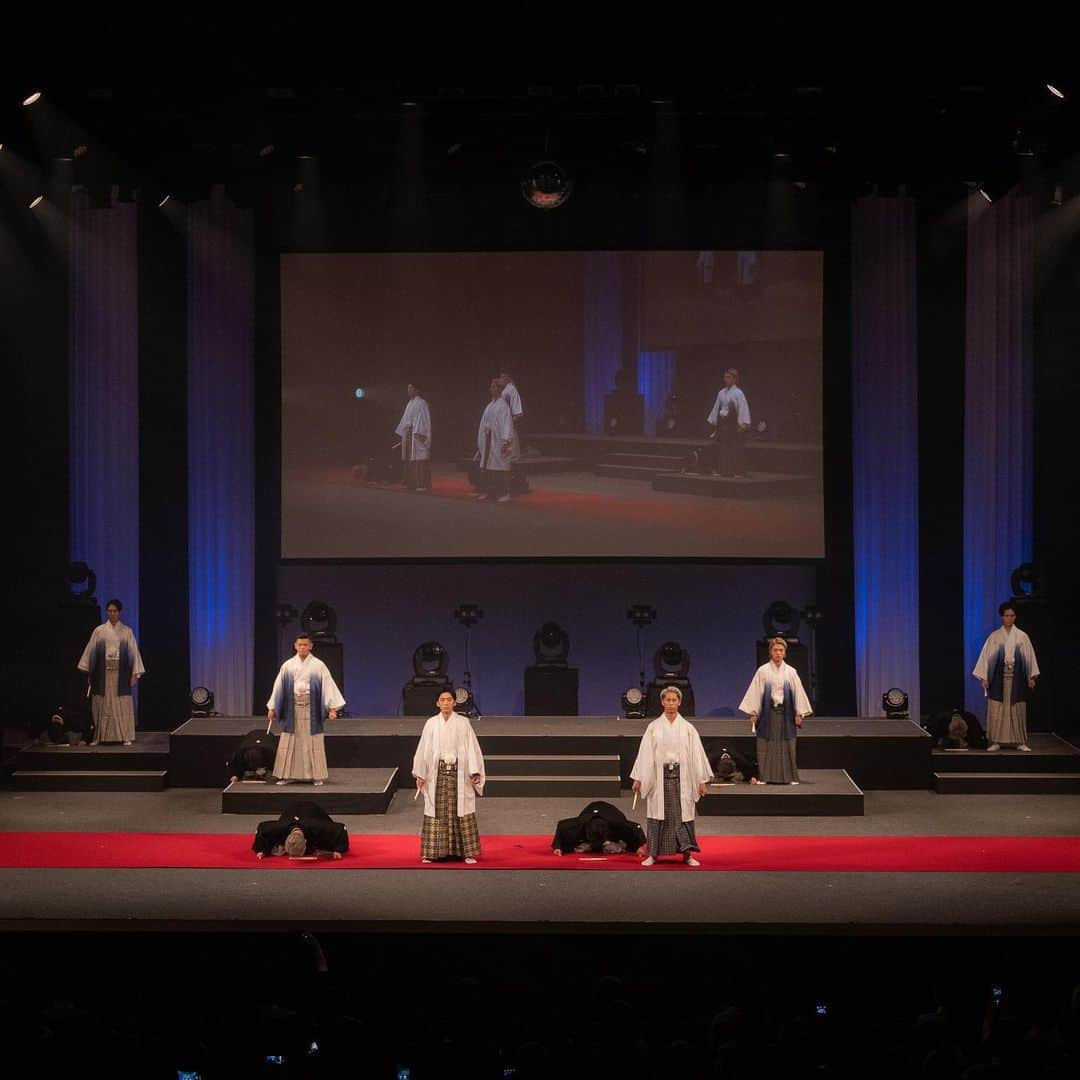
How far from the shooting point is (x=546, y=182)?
1188 cm

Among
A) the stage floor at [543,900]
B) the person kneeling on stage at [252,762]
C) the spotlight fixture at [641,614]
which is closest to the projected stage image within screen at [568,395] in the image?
the spotlight fixture at [641,614]

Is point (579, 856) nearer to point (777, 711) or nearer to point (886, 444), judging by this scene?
point (777, 711)

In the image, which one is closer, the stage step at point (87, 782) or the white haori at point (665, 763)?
the white haori at point (665, 763)

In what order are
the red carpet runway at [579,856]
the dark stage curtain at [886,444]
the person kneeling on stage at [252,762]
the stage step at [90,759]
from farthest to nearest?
1. the dark stage curtain at [886,444]
2. the stage step at [90,759]
3. the person kneeling on stage at [252,762]
4. the red carpet runway at [579,856]

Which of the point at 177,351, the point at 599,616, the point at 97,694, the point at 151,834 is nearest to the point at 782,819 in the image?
the point at 599,616

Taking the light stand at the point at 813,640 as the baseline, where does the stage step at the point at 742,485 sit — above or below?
above

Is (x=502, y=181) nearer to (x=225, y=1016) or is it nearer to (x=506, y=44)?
(x=506, y=44)

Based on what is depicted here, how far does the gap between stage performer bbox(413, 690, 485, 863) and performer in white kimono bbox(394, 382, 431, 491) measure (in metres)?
4.03

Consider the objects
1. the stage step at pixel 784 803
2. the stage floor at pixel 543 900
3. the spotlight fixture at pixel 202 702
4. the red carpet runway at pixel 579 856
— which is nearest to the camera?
the stage floor at pixel 543 900

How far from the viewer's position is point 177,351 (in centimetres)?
1434

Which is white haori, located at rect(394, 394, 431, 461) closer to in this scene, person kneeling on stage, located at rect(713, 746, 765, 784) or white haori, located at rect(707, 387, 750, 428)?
white haori, located at rect(707, 387, 750, 428)

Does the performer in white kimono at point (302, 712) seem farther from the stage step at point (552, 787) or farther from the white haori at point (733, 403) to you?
the white haori at point (733, 403)

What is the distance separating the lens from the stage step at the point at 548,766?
40.4 ft

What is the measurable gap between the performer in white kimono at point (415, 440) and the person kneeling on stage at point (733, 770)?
3861 mm
